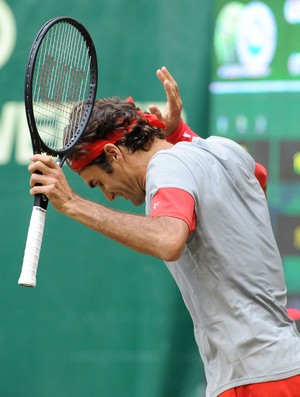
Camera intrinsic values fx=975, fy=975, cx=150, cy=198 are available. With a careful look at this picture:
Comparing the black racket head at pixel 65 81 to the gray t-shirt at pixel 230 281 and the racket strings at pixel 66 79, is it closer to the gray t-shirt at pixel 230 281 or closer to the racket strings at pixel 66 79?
the racket strings at pixel 66 79

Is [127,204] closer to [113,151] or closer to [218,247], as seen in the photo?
[113,151]

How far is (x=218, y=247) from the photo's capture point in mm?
2615

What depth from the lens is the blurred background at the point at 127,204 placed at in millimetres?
3994

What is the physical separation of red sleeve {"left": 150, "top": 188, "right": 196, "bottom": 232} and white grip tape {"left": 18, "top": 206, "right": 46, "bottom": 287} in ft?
1.05

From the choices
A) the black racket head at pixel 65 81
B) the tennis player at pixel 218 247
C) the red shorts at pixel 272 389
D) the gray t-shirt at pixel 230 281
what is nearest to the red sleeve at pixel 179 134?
the black racket head at pixel 65 81

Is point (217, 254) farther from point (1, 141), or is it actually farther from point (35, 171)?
→ point (1, 141)

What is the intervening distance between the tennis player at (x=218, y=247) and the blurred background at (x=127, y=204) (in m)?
1.20

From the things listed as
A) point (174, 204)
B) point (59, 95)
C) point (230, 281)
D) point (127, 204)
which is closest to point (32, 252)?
point (174, 204)

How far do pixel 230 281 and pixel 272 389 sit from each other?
1.01ft

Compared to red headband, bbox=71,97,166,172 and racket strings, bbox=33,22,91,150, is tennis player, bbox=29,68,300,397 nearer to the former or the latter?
red headband, bbox=71,97,166,172

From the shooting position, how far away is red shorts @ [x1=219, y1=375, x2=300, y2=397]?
2617mm

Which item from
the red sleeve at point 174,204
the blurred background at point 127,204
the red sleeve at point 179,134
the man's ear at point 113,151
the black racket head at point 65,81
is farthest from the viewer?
the blurred background at point 127,204

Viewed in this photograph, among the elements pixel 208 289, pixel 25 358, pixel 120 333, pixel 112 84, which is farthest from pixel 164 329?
pixel 208 289

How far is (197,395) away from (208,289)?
1564 millimetres
